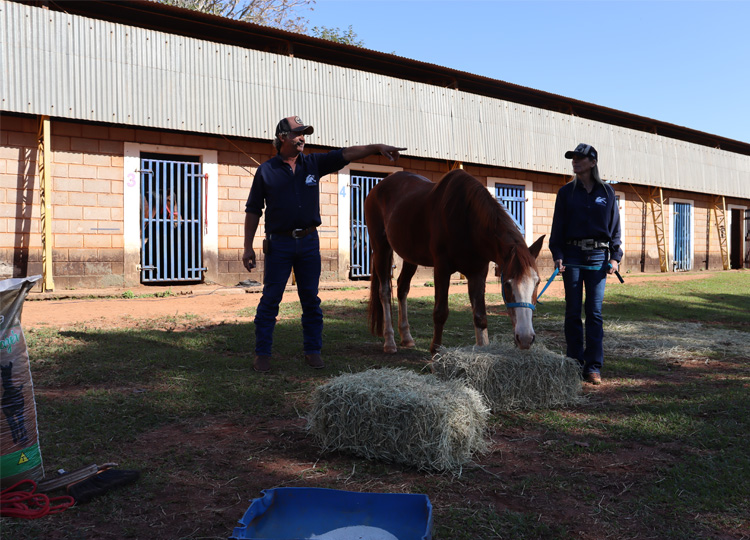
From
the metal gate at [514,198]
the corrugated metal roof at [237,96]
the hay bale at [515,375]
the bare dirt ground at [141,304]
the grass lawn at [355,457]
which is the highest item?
the corrugated metal roof at [237,96]

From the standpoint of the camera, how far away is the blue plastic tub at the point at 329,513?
84.4 inches

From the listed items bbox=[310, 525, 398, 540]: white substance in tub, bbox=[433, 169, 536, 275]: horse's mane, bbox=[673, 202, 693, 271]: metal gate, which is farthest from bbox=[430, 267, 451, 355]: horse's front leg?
bbox=[673, 202, 693, 271]: metal gate

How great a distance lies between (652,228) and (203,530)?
26379mm

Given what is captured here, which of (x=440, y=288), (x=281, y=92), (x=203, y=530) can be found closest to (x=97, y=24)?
(x=281, y=92)

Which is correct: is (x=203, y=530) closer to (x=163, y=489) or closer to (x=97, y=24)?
(x=163, y=489)

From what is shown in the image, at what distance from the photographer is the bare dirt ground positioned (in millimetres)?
7449

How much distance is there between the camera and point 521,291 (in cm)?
389

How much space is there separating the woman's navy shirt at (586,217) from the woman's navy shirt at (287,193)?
1914mm

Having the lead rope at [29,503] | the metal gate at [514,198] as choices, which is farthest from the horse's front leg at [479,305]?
the metal gate at [514,198]

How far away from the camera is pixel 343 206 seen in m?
14.9

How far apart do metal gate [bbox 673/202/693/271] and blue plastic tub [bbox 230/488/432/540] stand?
89.7ft

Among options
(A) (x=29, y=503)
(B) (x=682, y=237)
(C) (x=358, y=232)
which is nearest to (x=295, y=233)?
(A) (x=29, y=503)

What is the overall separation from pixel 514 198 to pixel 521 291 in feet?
53.1

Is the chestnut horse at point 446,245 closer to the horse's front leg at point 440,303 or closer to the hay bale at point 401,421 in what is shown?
the horse's front leg at point 440,303
